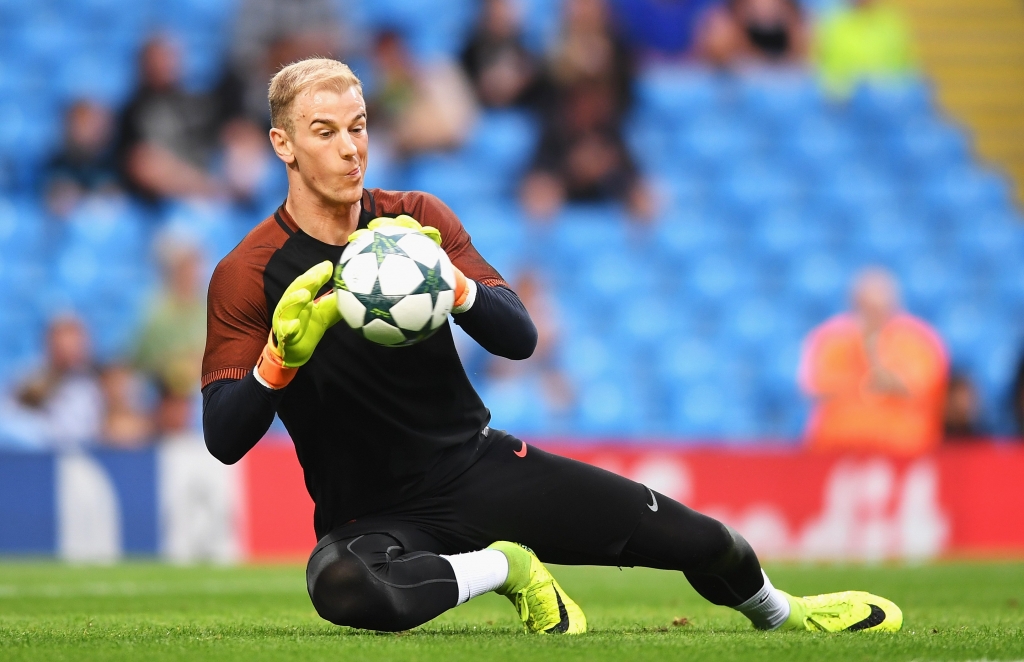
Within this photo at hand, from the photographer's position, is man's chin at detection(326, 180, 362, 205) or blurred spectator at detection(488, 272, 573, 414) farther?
blurred spectator at detection(488, 272, 573, 414)

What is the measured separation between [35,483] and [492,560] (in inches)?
240

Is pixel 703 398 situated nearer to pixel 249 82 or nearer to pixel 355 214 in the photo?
pixel 249 82

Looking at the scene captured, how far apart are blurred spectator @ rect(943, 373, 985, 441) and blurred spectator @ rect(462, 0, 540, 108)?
472 centimetres

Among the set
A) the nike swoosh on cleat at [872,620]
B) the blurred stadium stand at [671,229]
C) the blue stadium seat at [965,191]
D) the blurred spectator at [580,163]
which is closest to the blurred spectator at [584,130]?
the blurred spectator at [580,163]

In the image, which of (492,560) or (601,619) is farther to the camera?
(601,619)

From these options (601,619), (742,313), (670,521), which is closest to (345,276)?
(670,521)

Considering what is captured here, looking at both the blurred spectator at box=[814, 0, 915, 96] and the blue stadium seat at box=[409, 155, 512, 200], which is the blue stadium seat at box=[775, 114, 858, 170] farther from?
the blue stadium seat at box=[409, 155, 512, 200]

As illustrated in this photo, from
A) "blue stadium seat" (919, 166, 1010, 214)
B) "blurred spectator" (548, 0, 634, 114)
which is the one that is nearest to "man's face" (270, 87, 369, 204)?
"blurred spectator" (548, 0, 634, 114)

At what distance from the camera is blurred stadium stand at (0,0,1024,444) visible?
40.7 ft

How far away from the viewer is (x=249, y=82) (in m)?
12.8

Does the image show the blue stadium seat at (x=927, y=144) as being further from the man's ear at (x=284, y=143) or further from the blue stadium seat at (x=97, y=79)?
the man's ear at (x=284, y=143)

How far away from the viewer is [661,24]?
48.7 ft

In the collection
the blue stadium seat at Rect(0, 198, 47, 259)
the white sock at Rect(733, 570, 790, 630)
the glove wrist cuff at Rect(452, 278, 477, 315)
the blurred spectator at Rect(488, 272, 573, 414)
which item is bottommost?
the white sock at Rect(733, 570, 790, 630)

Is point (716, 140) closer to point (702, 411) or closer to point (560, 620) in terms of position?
point (702, 411)
